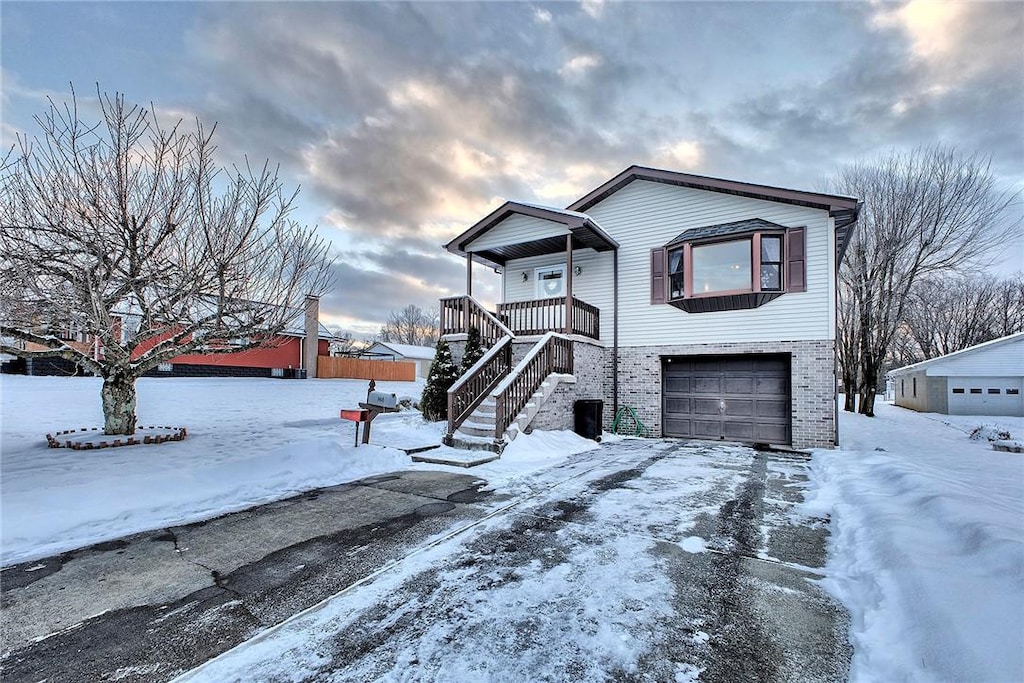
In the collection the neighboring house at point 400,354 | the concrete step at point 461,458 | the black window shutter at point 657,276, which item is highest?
the black window shutter at point 657,276

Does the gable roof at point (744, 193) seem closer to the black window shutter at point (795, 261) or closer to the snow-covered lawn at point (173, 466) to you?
the black window shutter at point (795, 261)

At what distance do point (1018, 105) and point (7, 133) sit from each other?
71.5 feet

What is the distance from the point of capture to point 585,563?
3434mm

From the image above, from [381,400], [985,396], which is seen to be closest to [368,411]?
[381,400]

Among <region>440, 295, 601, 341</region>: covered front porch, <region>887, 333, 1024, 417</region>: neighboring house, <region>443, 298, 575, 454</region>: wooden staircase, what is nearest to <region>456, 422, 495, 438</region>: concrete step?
<region>443, 298, 575, 454</region>: wooden staircase

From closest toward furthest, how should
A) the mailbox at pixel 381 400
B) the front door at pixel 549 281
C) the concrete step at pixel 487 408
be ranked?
the mailbox at pixel 381 400 < the concrete step at pixel 487 408 < the front door at pixel 549 281

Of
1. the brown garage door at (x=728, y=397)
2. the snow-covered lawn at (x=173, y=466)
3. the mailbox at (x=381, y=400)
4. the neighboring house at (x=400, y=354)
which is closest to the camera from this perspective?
the snow-covered lawn at (x=173, y=466)

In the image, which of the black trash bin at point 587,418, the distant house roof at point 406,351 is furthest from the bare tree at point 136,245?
the distant house roof at point 406,351

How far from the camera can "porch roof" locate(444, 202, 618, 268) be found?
10797mm

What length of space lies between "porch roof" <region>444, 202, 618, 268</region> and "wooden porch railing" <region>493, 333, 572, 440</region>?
2924 mm

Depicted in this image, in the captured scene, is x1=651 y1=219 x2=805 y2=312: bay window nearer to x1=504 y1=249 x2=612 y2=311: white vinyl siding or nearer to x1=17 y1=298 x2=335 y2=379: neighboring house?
x1=504 y1=249 x2=612 y2=311: white vinyl siding

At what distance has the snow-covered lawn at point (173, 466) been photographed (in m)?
4.19

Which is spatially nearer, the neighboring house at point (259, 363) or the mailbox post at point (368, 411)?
the mailbox post at point (368, 411)

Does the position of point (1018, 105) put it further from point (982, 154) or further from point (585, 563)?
point (585, 563)
